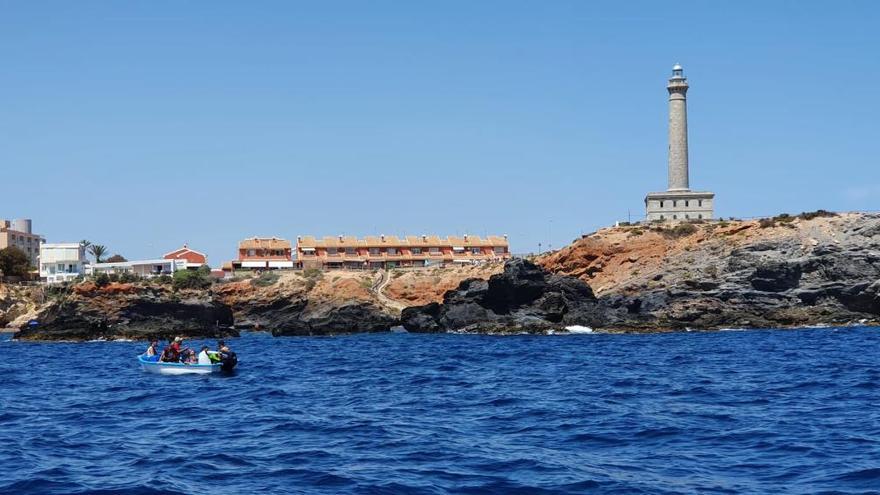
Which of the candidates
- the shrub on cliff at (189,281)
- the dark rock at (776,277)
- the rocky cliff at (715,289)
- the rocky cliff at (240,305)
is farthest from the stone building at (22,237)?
the dark rock at (776,277)

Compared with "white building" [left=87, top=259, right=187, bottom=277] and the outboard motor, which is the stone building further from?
the outboard motor

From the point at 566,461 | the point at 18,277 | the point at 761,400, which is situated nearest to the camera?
the point at 566,461

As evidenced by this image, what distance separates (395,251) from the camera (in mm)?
153750

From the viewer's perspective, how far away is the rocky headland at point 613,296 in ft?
283

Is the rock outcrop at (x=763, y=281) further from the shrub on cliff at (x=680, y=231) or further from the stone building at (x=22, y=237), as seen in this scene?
the stone building at (x=22, y=237)

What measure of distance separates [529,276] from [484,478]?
69516 mm

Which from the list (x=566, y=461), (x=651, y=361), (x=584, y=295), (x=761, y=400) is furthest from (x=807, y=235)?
(x=566, y=461)

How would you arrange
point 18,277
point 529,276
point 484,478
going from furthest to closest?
1. point 18,277
2. point 529,276
3. point 484,478

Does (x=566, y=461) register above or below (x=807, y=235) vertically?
below

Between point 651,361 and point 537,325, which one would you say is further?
point 537,325

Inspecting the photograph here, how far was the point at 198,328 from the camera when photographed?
9162 cm

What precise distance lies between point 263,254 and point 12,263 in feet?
116

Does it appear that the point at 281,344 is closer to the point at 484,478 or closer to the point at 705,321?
the point at 705,321

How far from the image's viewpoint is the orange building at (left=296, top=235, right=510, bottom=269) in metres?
150
